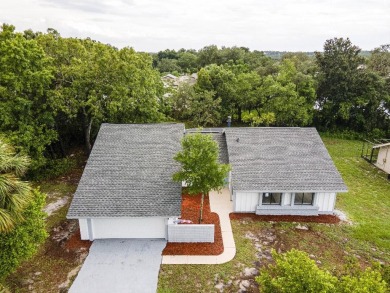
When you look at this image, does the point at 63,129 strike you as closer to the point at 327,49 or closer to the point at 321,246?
the point at 321,246

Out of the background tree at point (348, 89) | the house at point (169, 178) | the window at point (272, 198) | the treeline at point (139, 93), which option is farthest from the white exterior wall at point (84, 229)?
the background tree at point (348, 89)

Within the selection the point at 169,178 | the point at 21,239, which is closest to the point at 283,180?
the point at 169,178

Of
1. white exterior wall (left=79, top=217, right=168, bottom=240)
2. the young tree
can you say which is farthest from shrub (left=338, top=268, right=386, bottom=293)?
white exterior wall (left=79, top=217, right=168, bottom=240)

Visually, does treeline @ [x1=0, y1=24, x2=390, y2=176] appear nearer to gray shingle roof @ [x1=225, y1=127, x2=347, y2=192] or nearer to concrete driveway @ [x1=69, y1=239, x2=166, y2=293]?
gray shingle roof @ [x1=225, y1=127, x2=347, y2=192]

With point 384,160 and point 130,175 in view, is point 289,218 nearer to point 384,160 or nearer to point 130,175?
point 130,175

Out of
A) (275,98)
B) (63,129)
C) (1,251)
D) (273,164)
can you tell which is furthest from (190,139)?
(275,98)

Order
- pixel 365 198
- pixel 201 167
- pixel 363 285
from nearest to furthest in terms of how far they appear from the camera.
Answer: pixel 363 285 → pixel 201 167 → pixel 365 198

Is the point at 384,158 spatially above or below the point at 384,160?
above
